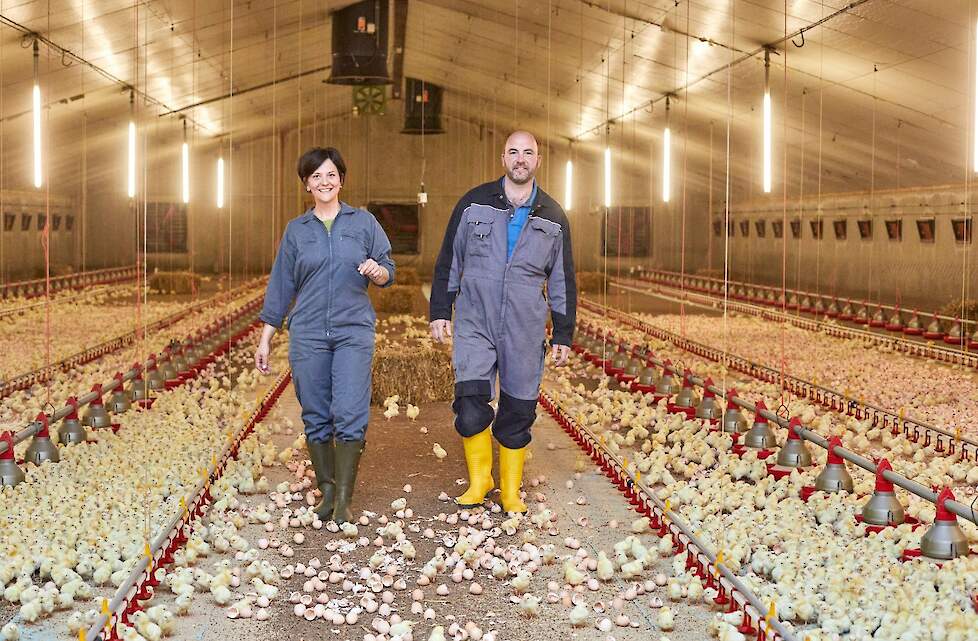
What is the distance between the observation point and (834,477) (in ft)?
19.2

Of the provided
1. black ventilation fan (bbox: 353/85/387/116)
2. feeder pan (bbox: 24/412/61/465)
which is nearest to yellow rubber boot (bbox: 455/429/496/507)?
feeder pan (bbox: 24/412/61/465)

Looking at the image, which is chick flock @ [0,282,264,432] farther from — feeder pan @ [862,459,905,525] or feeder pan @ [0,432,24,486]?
feeder pan @ [862,459,905,525]

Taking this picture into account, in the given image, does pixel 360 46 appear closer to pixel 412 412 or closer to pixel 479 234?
pixel 412 412

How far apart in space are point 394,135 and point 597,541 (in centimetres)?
2719

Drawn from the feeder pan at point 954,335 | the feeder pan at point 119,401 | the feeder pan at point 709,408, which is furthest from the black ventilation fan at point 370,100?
the feeder pan at point 709,408

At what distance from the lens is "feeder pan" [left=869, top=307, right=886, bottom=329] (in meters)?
15.9

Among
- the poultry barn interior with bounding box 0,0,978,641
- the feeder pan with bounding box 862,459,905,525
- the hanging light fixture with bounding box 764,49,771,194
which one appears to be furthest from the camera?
the hanging light fixture with bounding box 764,49,771,194

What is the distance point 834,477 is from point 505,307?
1777 millimetres

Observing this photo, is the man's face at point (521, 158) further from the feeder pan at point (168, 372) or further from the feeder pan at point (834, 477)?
the feeder pan at point (168, 372)

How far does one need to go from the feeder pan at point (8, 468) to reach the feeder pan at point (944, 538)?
3883 millimetres

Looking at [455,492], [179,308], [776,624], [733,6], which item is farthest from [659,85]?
[776,624]

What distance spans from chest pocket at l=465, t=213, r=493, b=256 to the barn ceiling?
451 cm

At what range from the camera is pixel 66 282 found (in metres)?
22.5

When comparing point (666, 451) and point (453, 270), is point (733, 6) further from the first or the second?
point (453, 270)
